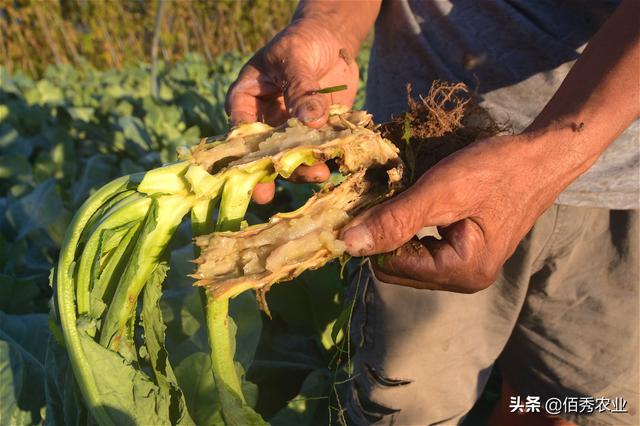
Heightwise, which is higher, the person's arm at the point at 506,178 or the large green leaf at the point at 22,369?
the person's arm at the point at 506,178

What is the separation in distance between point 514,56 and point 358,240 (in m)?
0.90

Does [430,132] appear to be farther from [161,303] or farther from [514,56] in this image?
[161,303]

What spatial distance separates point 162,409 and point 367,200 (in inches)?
28.5

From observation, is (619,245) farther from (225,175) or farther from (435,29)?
(225,175)

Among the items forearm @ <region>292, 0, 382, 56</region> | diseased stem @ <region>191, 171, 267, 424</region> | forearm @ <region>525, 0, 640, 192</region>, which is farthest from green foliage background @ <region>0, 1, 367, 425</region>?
forearm @ <region>292, 0, 382, 56</region>

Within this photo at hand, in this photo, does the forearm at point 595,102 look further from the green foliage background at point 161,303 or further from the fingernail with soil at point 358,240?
the green foliage background at point 161,303

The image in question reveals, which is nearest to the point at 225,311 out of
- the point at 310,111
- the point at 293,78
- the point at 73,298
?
the point at 73,298

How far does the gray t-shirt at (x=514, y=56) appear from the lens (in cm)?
168

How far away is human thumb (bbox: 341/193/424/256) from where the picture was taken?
1.26 meters

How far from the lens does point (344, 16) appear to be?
1.91m

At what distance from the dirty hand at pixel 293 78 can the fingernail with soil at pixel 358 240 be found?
35cm

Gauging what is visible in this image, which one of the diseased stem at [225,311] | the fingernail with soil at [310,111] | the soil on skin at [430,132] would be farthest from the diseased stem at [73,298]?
the soil on skin at [430,132]

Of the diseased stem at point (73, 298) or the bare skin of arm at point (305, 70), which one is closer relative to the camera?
the diseased stem at point (73, 298)

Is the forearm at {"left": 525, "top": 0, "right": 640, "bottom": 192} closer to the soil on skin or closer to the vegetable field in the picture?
the soil on skin
